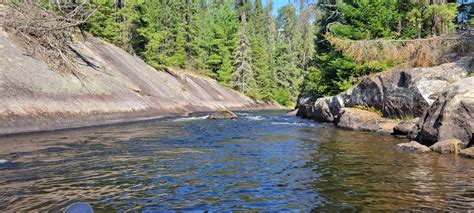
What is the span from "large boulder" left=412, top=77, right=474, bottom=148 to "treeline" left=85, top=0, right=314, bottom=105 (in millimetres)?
27131

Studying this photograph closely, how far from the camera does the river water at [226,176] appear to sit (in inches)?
289

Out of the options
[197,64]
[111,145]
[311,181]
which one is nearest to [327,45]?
[111,145]

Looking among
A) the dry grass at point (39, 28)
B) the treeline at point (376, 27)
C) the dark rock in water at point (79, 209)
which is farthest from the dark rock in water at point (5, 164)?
the treeline at point (376, 27)

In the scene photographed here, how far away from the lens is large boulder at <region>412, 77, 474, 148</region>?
525 inches

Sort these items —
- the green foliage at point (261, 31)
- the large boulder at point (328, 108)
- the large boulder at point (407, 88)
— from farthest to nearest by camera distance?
the green foliage at point (261, 31)
the large boulder at point (328, 108)
the large boulder at point (407, 88)

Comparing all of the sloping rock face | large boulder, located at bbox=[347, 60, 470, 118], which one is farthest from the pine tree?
large boulder, located at bbox=[347, 60, 470, 118]

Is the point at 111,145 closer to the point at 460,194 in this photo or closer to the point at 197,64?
the point at 460,194

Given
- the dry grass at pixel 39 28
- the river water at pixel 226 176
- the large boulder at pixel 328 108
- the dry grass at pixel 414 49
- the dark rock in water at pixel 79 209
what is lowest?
the river water at pixel 226 176

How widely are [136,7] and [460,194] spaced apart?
161 feet

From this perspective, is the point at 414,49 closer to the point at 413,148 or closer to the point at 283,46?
the point at 413,148

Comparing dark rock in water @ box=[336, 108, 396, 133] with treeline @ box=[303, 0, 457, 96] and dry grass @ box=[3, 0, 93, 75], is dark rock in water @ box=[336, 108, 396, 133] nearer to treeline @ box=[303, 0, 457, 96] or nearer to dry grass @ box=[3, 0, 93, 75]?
treeline @ box=[303, 0, 457, 96]

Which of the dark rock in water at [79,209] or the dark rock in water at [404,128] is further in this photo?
the dark rock in water at [404,128]

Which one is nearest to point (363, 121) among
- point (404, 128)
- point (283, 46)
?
point (404, 128)

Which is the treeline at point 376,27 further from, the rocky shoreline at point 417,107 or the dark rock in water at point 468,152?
the dark rock in water at point 468,152
